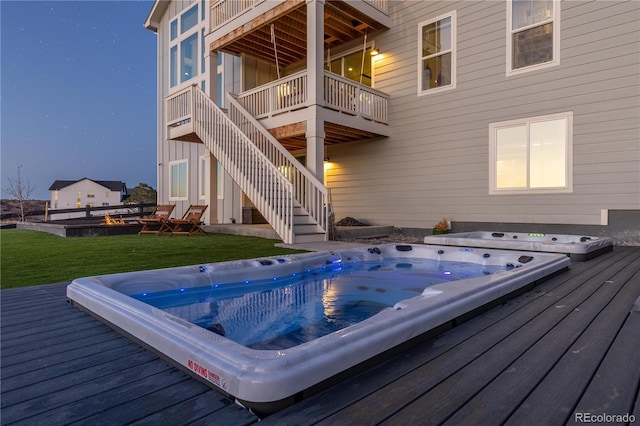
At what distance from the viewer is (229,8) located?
943cm

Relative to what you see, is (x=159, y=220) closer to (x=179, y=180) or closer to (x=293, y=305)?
(x=179, y=180)

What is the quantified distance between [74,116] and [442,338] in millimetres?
51690

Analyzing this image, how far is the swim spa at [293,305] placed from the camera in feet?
4.53

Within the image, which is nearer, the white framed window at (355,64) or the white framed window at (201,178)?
the white framed window at (355,64)

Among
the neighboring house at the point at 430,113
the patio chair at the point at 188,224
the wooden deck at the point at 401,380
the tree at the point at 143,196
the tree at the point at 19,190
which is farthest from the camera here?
the tree at the point at 143,196

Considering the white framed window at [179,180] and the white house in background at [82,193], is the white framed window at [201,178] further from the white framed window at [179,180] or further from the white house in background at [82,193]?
the white house in background at [82,193]

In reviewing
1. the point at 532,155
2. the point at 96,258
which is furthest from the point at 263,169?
the point at 532,155

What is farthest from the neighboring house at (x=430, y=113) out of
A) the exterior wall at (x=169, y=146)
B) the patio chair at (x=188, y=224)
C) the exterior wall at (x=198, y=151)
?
the exterior wall at (x=169, y=146)

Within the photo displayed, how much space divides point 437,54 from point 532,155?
3055mm

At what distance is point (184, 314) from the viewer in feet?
10.5

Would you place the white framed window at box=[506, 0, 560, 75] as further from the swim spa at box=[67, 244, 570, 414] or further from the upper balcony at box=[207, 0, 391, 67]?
the swim spa at box=[67, 244, 570, 414]

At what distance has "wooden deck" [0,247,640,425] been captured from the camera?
1.23 meters

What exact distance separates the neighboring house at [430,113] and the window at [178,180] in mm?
3256

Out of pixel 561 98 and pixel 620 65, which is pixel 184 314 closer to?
pixel 561 98
